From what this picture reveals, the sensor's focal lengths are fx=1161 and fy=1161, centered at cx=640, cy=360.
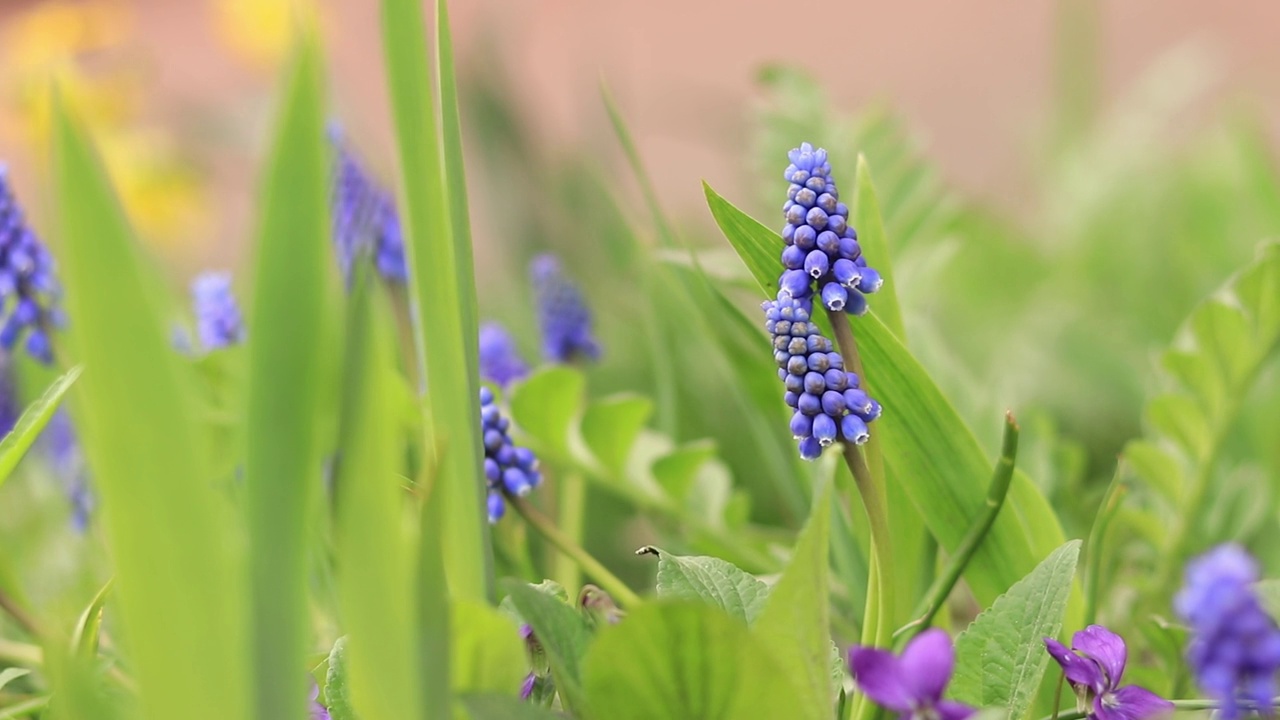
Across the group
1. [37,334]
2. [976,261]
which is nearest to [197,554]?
[37,334]

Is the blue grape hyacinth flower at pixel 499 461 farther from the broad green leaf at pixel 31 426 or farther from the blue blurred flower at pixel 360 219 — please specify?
the blue blurred flower at pixel 360 219

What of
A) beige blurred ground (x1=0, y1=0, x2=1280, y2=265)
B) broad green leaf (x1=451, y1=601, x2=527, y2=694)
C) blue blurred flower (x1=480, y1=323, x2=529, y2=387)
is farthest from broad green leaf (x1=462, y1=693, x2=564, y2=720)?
beige blurred ground (x1=0, y1=0, x2=1280, y2=265)

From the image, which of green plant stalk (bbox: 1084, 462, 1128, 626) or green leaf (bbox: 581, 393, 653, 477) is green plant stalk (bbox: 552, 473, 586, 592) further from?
green plant stalk (bbox: 1084, 462, 1128, 626)

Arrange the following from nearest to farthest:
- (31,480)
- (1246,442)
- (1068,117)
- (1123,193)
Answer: (1246,442) < (31,480) < (1123,193) < (1068,117)

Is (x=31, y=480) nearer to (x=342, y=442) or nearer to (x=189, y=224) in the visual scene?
(x=342, y=442)

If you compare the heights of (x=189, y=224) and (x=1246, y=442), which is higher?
(x=1246, y=442)

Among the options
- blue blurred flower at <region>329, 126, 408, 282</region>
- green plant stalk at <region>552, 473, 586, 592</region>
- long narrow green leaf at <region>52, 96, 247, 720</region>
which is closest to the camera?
long narrow green leaf at <region>52, 96, 247, 720</region>
